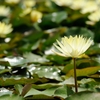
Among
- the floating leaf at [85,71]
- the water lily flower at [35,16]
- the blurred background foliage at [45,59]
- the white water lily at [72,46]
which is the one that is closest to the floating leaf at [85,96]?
the blurred background foliage at [45,59]

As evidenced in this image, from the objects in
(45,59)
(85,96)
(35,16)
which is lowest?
(85,96)

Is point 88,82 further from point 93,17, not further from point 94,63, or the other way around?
point 93,17

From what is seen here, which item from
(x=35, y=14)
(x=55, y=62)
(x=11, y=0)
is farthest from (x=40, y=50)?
(x=11, y=0)

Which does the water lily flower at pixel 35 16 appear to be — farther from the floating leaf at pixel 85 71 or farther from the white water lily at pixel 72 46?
the white water lily at pixel 72 46

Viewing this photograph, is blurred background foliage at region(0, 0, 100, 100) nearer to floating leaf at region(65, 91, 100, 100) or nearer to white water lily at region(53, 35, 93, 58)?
floating leaf at region(65, 91, 100, 100)

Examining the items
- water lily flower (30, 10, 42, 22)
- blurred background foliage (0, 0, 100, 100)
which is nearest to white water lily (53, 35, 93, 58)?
blurred background foliage (0, 0, 100, 100)

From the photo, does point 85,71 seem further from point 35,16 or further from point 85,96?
point 35,16

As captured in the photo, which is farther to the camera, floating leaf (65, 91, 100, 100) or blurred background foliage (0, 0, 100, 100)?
blurred background foliage (0, 0, 100, 100)

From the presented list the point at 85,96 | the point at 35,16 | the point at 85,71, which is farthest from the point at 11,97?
the point at 35,16

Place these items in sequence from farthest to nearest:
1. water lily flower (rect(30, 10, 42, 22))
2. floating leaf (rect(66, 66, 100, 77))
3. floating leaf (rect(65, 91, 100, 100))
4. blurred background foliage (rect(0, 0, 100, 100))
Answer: water lily flower (rect(30, 10, 42, 22))
floating leaf (rect(66, 66, 100, 77))
blurred background foliage (rect(0, 0, 100, 100))
floating leaf (rect(65, 91, 100, 100))
